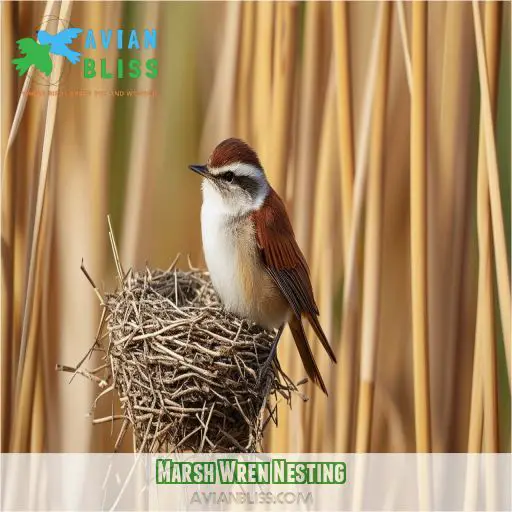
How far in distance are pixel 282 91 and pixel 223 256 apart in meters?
0.81

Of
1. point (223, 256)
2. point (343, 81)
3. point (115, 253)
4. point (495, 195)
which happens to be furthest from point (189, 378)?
point (495, 195)

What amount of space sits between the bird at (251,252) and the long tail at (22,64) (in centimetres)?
94

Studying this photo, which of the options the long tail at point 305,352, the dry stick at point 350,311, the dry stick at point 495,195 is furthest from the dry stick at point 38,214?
the dry stick at point 495,195

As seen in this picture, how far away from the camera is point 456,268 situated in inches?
139

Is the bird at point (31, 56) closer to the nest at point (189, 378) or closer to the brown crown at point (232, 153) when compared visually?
the brown crown at point (232, 153)

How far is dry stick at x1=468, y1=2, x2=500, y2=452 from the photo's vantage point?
3281mm

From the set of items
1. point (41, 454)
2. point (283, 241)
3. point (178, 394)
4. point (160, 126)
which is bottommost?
point (41, 454)

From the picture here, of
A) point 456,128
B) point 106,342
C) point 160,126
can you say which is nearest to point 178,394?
point 106,342

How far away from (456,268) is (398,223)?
0.35 meters

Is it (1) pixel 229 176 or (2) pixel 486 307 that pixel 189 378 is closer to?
(1) pixel 229 176

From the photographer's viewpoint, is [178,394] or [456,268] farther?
[456,268]

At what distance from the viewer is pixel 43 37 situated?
3414 millimetres

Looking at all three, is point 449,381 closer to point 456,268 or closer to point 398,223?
point 456,268

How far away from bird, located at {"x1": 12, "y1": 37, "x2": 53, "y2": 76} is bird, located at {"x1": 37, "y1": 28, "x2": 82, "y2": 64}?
0.09 ft
